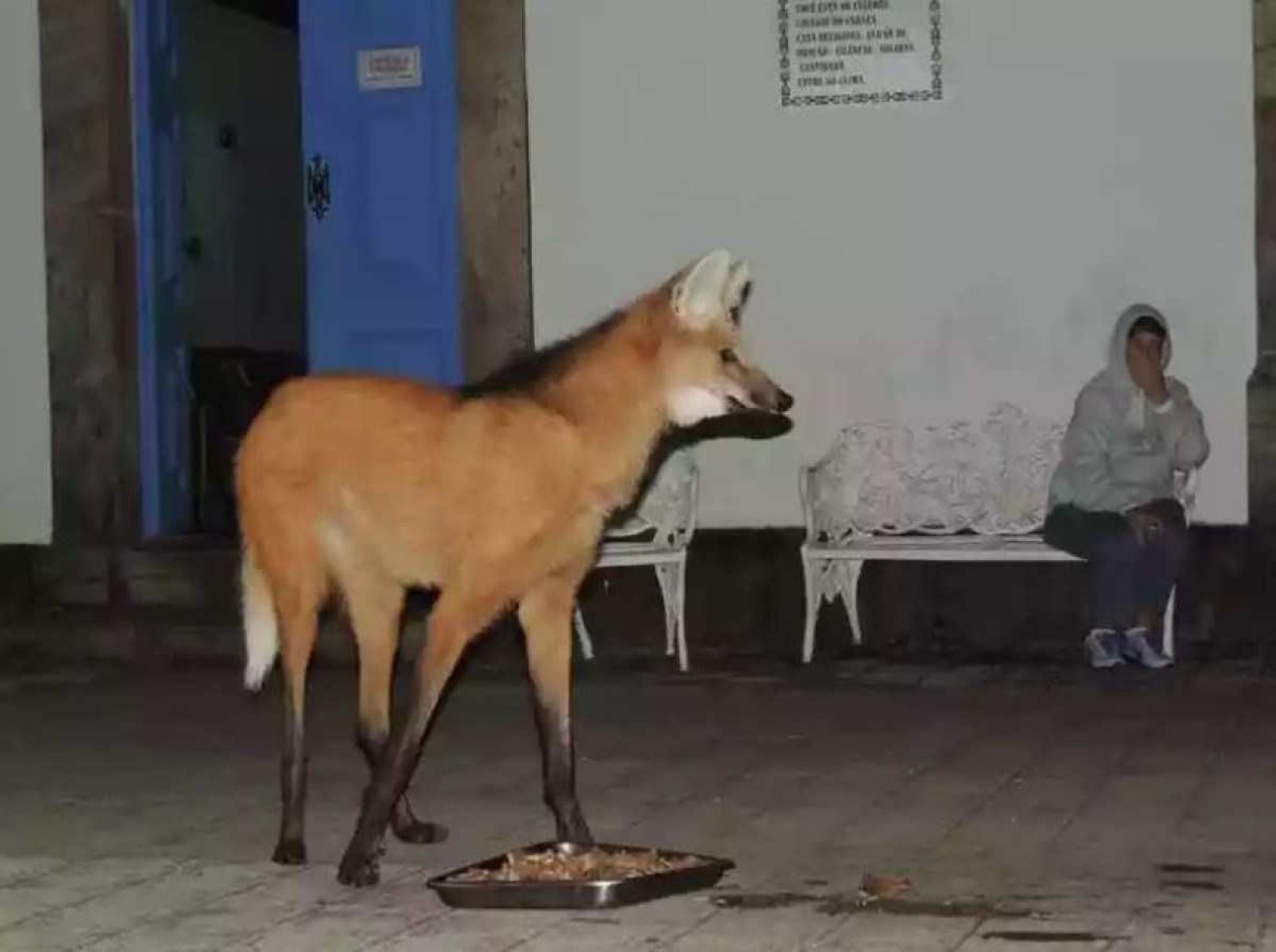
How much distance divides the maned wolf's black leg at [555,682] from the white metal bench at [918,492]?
173 inches

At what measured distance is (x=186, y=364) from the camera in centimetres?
1315

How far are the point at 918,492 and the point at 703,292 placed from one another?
193 inches

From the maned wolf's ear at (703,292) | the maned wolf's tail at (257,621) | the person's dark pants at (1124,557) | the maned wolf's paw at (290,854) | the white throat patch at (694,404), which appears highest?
the maned wolf's ear at (703,292)

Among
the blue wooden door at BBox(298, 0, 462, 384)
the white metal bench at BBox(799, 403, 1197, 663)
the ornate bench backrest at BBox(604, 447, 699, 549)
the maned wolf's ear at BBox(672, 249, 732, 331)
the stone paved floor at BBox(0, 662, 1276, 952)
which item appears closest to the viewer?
the stone paved floor at BBox(0, 662, 1276, 952)

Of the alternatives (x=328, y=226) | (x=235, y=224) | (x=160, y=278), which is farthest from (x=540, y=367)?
(x=235, y=224)

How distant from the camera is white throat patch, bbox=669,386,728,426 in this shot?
696 centimetres

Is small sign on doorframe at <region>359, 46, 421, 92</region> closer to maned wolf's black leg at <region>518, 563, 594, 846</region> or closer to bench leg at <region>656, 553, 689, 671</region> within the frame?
bench leg at <region>656, 553, 689, 671</region>

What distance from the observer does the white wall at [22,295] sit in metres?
12.6

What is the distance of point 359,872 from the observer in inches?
271

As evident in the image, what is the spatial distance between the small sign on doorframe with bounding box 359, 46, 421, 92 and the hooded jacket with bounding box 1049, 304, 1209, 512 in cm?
341

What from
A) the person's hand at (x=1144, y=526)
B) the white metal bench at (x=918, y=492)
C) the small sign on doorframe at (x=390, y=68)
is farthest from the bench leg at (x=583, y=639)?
the small sign on doorframe at (x=390, y=68)

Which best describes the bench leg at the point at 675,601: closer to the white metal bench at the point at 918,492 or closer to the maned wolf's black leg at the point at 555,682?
the white metal bench at the point at 918,492

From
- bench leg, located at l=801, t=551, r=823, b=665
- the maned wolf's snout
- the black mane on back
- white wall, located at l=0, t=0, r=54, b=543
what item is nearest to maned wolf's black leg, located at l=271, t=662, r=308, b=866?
the black mane on back

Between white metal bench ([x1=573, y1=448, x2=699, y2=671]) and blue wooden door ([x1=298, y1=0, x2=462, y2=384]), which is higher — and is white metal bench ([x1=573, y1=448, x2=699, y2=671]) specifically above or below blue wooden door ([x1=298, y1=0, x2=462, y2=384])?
below
